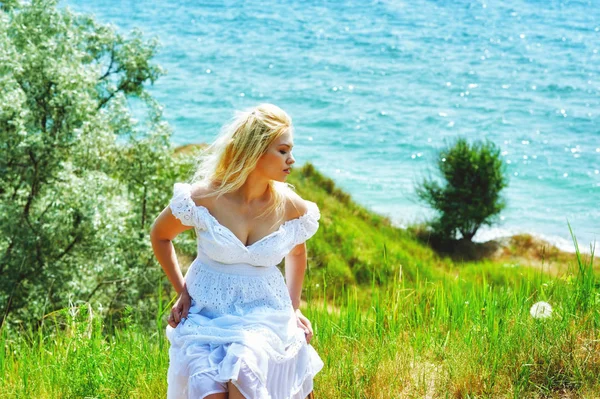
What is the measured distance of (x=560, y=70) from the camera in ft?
94.9

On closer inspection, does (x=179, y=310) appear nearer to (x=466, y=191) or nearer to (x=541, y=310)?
(x=541, y=310)

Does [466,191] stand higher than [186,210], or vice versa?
[186,210]

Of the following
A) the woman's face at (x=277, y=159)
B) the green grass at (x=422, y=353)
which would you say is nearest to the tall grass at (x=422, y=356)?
the green grass at (x=422, y=353)

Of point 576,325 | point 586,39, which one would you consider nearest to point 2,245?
point 576,325

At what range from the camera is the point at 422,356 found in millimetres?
4242

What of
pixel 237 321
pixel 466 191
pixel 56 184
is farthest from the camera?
pixel 466 191

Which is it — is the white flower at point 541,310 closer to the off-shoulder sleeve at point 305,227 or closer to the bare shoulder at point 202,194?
the off-shoulder sleeve at point 305,227

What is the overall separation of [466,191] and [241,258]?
1292cm

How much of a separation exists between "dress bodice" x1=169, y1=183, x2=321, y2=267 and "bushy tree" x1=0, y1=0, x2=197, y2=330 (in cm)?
520

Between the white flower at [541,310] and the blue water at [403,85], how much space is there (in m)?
12.7

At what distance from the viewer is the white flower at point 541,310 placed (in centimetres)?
414

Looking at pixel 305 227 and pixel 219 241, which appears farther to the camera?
pixel 305 227

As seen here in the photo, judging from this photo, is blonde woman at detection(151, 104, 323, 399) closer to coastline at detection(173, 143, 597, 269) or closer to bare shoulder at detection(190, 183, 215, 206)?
bare shoulder at detection(190, 183, 215, 206)

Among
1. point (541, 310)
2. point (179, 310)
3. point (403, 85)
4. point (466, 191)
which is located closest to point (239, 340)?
point (179, 310)
